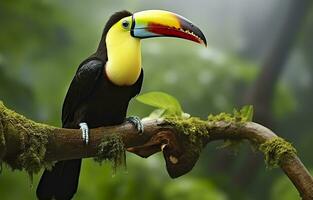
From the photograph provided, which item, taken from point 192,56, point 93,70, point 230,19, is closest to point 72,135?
point 93,70

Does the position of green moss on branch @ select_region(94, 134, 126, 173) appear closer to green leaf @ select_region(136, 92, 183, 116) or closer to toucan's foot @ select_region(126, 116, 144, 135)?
toucan's foot @ select_region(126, 116, 144, 135)

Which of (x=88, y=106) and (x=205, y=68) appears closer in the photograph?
(x=88, y=106)

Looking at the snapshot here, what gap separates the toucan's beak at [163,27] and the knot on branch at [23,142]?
0.39m

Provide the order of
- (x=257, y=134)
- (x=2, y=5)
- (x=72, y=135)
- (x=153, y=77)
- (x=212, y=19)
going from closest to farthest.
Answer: (x=72, y=135) < (x=257, y=134) < (x=2, y=5) < (x=153, y=77) < (x=212, y=19)

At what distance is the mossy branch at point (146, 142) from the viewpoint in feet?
3.78

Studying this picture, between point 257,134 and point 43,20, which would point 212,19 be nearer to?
point 43,20

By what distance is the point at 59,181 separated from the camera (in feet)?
4.65

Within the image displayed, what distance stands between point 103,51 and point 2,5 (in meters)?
1.48

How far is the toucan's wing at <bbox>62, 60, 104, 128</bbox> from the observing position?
139cm

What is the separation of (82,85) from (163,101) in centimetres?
23

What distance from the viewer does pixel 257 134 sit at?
1359 mm

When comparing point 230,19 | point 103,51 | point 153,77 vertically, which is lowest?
point 153,77

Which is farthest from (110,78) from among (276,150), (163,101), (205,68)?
(205,68)

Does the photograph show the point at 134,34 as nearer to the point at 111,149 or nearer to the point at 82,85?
the point at 82,85
